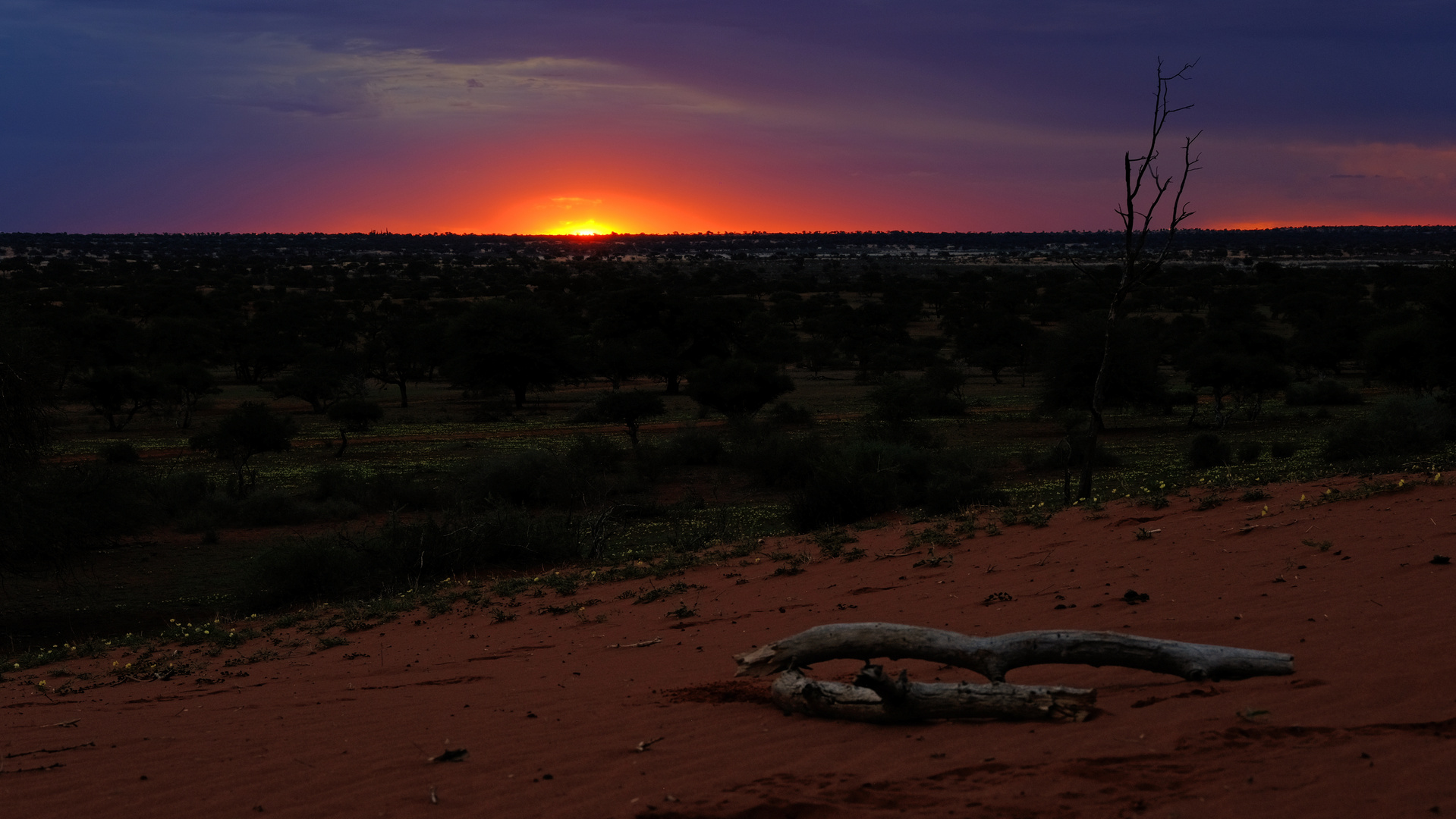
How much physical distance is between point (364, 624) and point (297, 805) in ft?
24.2

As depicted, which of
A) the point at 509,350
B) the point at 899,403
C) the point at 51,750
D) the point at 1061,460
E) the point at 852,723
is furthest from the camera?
the point at 509,350

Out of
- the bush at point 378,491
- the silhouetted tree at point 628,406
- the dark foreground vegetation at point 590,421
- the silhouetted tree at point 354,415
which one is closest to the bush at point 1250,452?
the dark foreground vegetation at point 590,421

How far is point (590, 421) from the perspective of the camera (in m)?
43.6

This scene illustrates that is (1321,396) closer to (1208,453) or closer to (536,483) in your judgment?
(1208,453)

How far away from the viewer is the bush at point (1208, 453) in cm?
2497

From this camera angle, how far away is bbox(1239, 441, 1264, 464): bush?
2477 centimetres

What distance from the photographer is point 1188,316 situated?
69.8 metres

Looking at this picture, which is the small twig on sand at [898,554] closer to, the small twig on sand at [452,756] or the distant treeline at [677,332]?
the small twig on sand at [452,756]

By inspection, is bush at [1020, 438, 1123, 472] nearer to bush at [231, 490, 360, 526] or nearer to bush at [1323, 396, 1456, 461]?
bush at [1323, 396, 1456, 461]

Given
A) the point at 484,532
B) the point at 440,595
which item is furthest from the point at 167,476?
the point at 440,595

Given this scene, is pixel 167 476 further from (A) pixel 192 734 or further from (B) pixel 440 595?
(A) pixel 192 734

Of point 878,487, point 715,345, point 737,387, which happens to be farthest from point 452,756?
point 715,345

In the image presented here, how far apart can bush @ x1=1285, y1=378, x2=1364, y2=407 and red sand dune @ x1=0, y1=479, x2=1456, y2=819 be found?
31.6 m

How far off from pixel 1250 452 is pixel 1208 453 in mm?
964
